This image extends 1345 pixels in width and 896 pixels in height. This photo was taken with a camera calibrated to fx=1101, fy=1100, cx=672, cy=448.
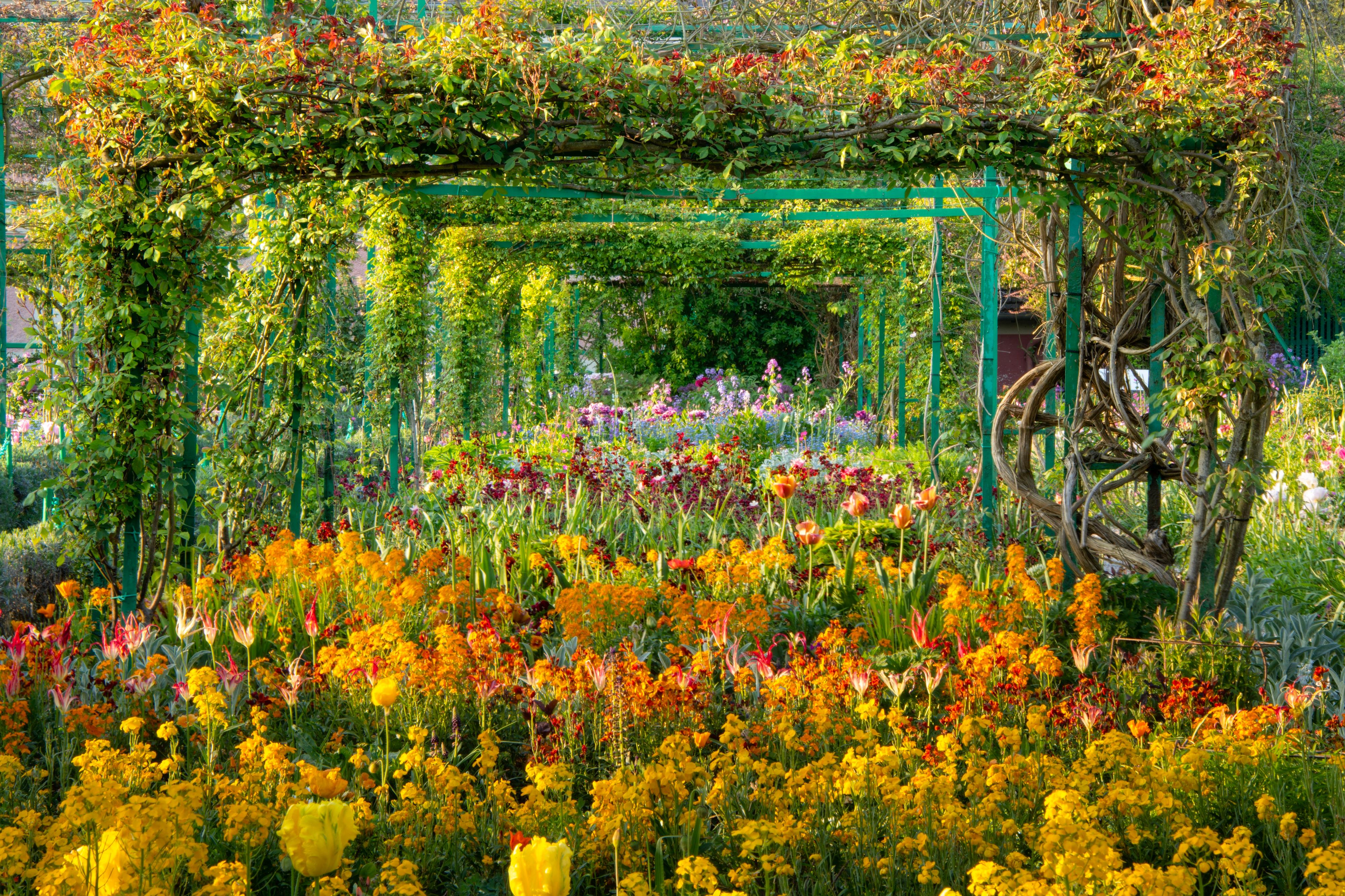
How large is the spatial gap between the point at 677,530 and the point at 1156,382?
2.19 m

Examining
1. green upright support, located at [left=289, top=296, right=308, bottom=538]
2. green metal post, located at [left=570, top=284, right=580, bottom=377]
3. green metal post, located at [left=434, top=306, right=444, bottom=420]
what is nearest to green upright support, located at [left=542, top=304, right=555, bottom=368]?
green metal post, located at [left=570, top=284, right=580, bottom=377]

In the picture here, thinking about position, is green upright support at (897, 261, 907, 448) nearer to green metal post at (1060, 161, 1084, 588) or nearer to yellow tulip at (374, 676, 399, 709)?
green metal post at (1060, 161, 1084, 588)

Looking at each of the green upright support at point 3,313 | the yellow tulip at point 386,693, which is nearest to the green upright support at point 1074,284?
the yellow tulip at point 386,693

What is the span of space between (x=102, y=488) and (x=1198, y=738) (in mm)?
3778

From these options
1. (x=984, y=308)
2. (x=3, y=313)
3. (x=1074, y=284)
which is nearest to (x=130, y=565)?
(x=3, y=313)

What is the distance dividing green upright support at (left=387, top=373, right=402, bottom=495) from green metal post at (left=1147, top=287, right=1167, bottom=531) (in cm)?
462

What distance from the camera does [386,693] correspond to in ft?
7.12

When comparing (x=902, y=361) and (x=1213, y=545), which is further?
(x=902, y=361)

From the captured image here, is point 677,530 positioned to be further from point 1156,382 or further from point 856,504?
point 1156,382

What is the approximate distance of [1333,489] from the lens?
6.02 meters

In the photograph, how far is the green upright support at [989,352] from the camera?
531 centimetres

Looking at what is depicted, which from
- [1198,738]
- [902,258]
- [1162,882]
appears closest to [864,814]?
[1162,882]

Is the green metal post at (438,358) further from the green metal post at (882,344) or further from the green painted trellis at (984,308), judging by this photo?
the green metal post at (882,344)

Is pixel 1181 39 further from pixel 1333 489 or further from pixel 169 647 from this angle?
pixel 169 647
